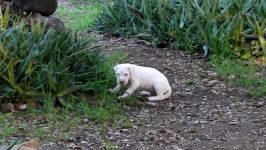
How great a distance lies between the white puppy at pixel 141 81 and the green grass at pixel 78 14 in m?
4.65

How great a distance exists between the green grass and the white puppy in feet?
15.3

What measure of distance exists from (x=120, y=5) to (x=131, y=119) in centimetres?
516

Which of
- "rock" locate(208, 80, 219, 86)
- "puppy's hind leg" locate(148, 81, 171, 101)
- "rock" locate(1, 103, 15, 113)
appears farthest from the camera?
"rock" locate(208, 80, 219, 86)

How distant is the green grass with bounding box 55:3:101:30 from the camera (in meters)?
12.1

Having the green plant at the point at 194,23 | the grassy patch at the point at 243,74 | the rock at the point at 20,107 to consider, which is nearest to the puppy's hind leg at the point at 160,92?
the grassy patch at the point at 243,74

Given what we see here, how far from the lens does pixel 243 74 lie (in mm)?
8406

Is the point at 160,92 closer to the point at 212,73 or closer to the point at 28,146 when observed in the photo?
the point at 212,73

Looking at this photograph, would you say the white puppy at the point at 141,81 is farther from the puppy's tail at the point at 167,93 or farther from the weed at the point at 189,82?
the weed at the point at 189,82

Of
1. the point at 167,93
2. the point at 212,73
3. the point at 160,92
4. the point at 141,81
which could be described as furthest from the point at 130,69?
the point at 212,73

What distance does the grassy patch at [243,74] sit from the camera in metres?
7.84

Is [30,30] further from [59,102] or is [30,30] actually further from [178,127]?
[178,127]

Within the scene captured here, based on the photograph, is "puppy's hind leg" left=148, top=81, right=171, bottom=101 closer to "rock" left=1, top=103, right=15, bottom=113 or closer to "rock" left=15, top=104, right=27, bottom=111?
"rock" left=15, top=104, right=27, bottom=111

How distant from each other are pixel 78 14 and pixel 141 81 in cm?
691

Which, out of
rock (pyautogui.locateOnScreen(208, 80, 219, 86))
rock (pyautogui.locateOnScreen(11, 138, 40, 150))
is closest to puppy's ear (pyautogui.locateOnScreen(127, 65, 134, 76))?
rock (pyautogui.locateOnScreen(208, 80, 219, 86))
